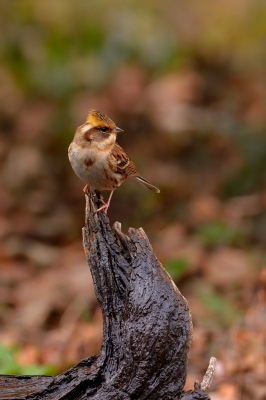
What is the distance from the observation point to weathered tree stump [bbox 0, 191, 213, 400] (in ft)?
11.6

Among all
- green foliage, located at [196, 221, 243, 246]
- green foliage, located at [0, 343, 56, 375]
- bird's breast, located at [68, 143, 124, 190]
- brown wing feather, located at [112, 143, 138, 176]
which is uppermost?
green foliage, located at [196, 221, 243, 246]

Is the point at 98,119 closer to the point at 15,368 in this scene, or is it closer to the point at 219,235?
the point at 15,368

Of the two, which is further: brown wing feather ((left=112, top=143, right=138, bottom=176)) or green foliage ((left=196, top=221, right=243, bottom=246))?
green foliage ((left=196, top=221, right=243, bottom=246))

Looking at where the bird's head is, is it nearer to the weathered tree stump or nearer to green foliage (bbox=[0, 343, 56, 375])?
the weathered tree stump

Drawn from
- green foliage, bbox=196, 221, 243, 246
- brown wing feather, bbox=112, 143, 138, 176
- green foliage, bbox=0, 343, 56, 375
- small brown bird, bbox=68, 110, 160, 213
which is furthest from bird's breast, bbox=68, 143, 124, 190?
green foliage, bbox=196, 221, 243, 246

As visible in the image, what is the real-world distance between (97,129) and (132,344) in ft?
6.35

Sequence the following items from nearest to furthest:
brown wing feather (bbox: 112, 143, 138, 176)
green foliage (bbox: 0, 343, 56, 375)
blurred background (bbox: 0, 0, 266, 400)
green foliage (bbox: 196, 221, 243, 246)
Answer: green foliage (bbox: 0, 343, 56, 375) < brown wing feather (bbox: 112, 143, 138, 176) < blurred background (bbox: 0, 0, 266, 400) < green foliage (bbox: 196, 221, 243, 246)

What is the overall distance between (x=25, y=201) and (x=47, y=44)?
13.0 feet

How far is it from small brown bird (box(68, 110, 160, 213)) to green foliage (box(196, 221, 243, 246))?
369 cm

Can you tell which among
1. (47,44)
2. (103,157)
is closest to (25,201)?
(47,44)

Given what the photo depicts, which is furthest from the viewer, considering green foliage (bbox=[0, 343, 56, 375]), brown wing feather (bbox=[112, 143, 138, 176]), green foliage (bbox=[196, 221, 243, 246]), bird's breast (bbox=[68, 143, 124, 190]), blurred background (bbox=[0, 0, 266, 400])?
green foliage (bbox=[196, 221, 243, 246])

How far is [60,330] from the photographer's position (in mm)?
7113

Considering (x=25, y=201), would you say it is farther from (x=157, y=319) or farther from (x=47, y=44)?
(x=157, y=319)

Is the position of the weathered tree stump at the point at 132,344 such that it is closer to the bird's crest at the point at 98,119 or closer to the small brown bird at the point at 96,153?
the small brown bird at the point at 96,153
